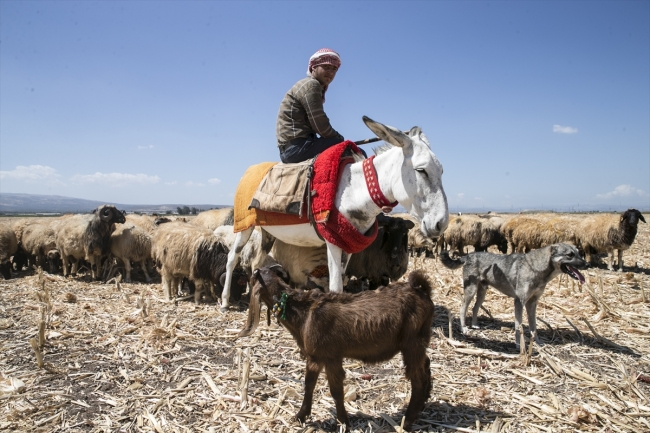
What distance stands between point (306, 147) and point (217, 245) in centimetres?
411

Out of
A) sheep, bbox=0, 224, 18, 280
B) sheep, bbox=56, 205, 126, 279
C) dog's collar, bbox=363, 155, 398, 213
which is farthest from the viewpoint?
sheep, bbox=0, 224, 18, 280

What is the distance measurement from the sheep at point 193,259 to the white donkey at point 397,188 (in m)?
3.84

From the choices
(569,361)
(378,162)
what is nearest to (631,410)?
(569,361)

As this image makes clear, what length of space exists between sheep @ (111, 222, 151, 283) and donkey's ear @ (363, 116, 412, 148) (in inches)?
382

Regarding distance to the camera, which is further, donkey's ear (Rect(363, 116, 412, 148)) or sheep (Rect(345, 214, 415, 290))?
sheep (Rect(345, 214, 415, 290))

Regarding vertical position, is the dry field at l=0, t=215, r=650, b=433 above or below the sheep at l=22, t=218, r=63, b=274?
below

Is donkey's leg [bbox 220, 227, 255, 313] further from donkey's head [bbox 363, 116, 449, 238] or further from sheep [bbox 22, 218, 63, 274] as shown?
sheep [bbox 22, 218, 63, 274]

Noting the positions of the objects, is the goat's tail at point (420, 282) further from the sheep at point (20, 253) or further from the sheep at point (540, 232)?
the sheep at point (20, 253)

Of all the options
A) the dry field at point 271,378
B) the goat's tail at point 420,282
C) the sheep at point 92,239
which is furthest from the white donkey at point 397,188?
the sheep at point 92,239

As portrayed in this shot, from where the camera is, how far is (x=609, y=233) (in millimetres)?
14289

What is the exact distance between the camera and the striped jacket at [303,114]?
4.97 metres

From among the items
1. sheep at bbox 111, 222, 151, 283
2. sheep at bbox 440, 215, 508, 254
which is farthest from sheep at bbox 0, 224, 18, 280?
sheep at bbox 440, 215, 508, 254

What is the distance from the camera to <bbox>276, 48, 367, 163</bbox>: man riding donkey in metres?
5.00

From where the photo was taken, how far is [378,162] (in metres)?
4.52
